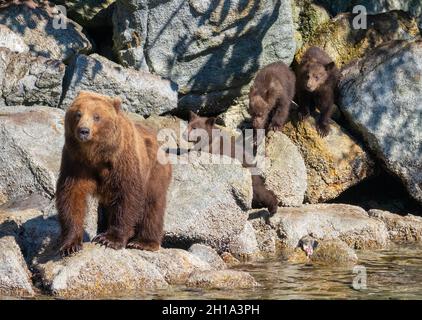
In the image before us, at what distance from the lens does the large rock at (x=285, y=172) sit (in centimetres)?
1306

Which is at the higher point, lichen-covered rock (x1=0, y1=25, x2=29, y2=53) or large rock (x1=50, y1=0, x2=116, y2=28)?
large rock (x1=50, y1=0, x2=116, y2=28)

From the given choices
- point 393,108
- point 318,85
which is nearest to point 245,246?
point 318,85

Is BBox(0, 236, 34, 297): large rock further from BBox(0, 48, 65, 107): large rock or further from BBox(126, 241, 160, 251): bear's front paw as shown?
BBox(0, 48, 65, 107): large rock

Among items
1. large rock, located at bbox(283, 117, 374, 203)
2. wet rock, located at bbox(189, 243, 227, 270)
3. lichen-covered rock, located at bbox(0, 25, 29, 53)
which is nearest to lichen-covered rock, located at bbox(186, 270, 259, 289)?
wet rock, located at bbox(189, 243, 227, 270)

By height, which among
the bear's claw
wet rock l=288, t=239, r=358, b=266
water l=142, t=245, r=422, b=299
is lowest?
water l=142, t=245, r=422, b=299

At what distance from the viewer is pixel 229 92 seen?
14.4 meters

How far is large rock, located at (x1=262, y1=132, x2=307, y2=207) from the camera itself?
13.1m

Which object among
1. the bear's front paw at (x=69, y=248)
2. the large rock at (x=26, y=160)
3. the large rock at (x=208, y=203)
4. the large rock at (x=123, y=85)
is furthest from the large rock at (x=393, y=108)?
the bear's front paw at (x=69, y=248)

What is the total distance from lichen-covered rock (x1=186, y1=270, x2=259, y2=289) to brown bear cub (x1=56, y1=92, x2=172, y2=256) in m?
0.79

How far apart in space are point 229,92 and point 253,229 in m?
3.17
